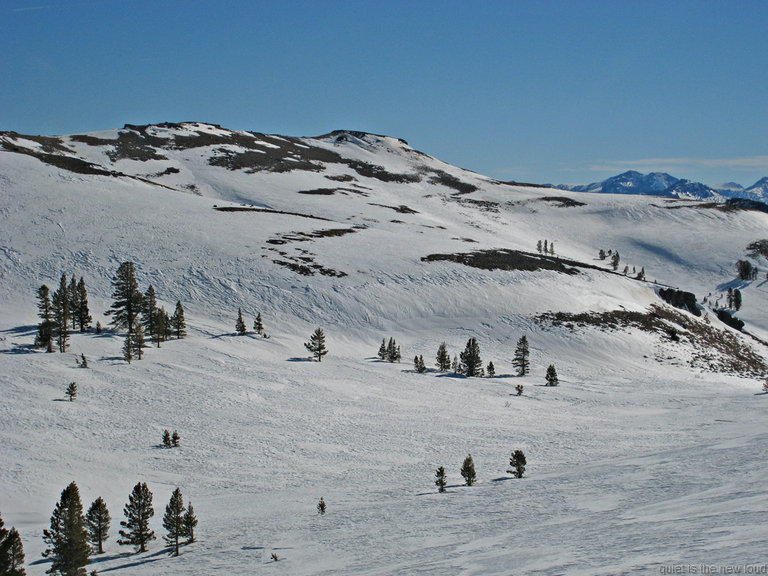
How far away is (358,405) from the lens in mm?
38781

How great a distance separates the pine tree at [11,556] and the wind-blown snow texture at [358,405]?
322 cm

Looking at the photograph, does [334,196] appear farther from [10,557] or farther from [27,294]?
[10,557]

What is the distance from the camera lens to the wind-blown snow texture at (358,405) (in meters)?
17.2

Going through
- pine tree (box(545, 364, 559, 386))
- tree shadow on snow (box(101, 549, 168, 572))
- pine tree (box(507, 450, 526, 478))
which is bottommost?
tree shadow on snow (box(101, 549, 168, 572))

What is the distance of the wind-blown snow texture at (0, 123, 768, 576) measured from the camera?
679 inches

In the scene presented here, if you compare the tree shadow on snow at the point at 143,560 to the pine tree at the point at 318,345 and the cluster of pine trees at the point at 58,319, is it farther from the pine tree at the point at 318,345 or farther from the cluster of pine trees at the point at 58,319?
the pine tree at the point at 318,345

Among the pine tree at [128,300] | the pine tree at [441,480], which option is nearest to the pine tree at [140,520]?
the pine tree at [441,480]

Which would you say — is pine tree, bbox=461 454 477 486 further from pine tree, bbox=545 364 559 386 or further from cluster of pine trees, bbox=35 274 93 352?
cluster of pine trees, bbox=35 274 93 352

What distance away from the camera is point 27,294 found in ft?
194

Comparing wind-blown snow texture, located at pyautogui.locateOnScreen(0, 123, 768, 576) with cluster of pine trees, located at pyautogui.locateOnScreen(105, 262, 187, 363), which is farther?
cluster of pine trees, located at pyautogui.locateOnScreen(105, 262, 187, 363)

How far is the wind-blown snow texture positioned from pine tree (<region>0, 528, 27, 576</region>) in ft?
10.6

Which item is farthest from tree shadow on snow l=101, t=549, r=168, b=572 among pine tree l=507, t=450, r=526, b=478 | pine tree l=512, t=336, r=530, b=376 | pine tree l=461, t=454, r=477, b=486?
pine tree l=512, t=336, r=530, b=376

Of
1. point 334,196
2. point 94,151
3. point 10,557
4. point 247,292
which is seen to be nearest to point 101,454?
point 10,557

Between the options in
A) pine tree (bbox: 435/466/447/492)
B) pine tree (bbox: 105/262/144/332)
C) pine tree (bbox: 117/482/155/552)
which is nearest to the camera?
pine tree (bbox: 117/482/155/552)
